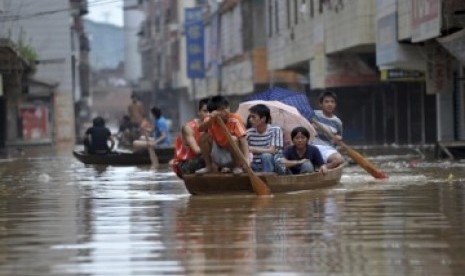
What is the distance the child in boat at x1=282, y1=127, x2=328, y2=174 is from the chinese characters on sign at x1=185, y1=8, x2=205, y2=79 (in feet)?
189

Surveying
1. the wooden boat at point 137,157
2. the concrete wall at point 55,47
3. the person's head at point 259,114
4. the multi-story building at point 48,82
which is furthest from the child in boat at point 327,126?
the concrete wall at point 55,47

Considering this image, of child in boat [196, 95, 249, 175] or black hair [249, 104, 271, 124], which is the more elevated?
black hair [249, 104, 271, 124]

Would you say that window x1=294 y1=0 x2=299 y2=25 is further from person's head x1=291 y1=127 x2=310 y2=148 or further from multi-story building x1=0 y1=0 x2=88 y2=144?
person's head x1=291 y1=127 x2=310 y2=148

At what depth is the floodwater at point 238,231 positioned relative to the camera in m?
9.56

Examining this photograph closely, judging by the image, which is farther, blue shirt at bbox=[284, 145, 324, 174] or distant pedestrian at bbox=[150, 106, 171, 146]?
distant pedestrian at bbox=[150, 106, 171, 146]

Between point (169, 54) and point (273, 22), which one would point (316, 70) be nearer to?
point (273, 22)

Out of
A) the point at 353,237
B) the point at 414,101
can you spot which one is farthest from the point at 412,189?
the point at 414,101

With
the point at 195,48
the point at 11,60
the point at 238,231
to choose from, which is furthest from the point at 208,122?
the point at 195,48

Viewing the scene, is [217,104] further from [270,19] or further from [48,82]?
[48,82]

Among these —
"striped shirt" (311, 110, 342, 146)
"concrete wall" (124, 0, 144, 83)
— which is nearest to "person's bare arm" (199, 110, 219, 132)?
"striped shirt" (311, 110, 342, 146)

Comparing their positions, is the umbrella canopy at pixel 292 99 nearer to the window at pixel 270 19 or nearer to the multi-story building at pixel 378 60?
the multi-story building at pixel 378 60

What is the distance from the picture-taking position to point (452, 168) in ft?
77.2

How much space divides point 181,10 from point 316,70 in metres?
50.4

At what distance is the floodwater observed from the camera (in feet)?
31.4
